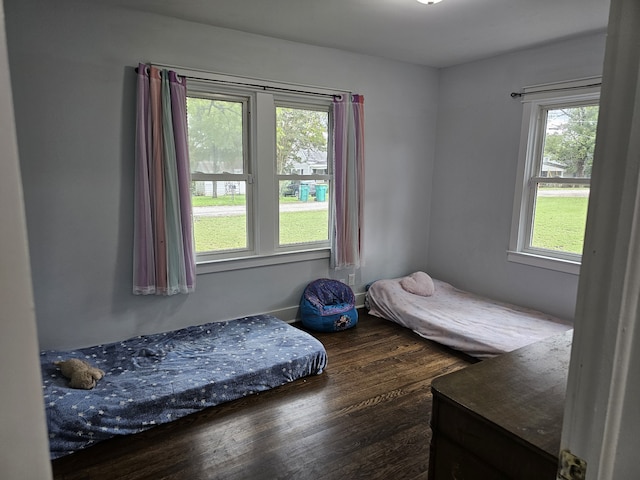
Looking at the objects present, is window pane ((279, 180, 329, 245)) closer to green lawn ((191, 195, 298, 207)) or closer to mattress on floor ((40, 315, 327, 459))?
green lawn ((191, 195, 298, 207))

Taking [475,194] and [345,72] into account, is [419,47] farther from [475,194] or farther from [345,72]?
[475,194]

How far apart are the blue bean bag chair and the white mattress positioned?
15.9 inches

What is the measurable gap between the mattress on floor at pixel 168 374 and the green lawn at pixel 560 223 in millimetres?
2361

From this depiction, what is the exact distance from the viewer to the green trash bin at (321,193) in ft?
13.0

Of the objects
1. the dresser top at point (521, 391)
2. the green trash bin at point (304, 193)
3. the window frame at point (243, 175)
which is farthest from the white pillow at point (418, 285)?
the dresser top at point (521, 391)

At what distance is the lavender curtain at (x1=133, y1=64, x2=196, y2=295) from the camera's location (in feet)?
9.44

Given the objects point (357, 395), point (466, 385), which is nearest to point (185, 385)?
point (357, 395)

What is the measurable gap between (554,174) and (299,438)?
311 centimetres

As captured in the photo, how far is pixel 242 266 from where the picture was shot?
3.54 meters

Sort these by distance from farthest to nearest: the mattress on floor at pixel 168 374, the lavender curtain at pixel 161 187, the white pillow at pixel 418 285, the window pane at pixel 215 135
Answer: the white pillow at pixel 418 285 < the window pane at pixel 215 135 < the lavender curtain at pixel 161 187 < the mattress on floor at pixel 168 374

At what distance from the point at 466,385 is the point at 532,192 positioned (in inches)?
121

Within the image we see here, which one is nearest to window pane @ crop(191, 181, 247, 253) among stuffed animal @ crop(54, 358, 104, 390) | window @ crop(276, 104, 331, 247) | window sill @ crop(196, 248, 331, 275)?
window sill @ crop(196, 248, 331, 275)

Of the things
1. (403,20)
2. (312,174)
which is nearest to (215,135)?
(312,174)

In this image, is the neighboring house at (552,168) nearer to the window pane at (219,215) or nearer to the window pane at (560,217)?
the window pane at (560,217)
